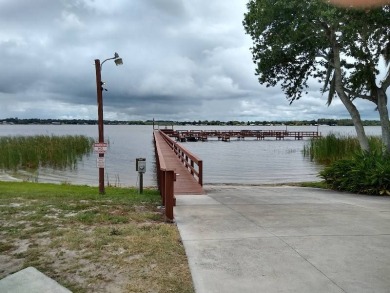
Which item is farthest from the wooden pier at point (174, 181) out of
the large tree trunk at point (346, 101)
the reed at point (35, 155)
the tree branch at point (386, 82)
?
the reed at point (35, 155)

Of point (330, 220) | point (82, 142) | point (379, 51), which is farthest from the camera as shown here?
point (82, 142)

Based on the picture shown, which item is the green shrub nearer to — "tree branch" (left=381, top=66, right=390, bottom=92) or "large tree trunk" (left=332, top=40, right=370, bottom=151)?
"large tree trunk" (left=332, top=40, right=370, bottom=151)

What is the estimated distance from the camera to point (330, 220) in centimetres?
719

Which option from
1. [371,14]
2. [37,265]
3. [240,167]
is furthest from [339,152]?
[37,265]

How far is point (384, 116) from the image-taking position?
13.9 m

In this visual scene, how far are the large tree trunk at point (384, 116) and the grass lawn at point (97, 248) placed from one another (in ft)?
33.1

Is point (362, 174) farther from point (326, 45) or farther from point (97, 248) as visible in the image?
point (97, 248)

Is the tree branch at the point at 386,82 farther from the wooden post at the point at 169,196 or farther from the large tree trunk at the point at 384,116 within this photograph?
the wooden post at the point at 169,196

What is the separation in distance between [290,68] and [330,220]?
10.7 metres

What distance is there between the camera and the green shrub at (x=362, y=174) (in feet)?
37.9

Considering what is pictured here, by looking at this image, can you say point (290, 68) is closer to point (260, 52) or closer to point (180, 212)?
point (260, 52)

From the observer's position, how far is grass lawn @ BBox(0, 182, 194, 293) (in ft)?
13.8

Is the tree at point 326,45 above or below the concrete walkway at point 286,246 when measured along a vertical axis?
above

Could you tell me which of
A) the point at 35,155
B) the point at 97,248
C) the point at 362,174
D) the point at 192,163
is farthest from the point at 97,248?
the point at 35,155
